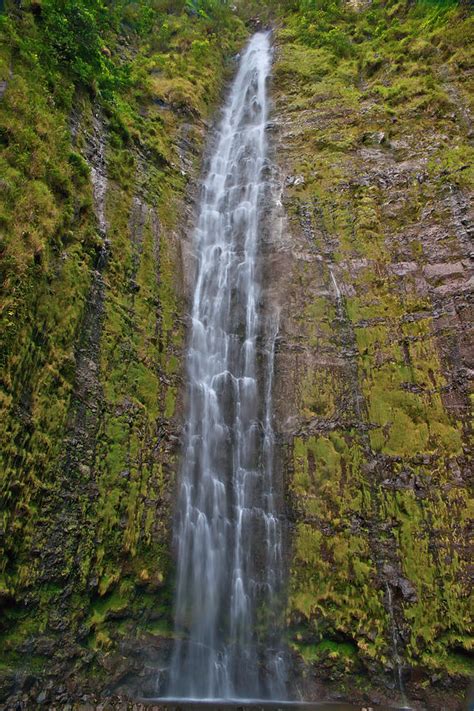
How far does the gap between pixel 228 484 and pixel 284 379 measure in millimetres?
2757

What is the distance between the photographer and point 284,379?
10.6m

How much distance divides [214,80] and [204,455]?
16083 millimetres

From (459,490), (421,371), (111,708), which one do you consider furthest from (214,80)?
(111,708)

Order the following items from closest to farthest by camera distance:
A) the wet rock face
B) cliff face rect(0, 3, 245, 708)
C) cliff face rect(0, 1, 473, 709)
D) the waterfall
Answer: cliff face rect(0, 3, 245, 708), cliff face rect(0, 1, 473, 709), the wet rock face, the waterfall

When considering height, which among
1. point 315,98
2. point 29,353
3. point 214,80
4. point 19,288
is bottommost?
point 29,353

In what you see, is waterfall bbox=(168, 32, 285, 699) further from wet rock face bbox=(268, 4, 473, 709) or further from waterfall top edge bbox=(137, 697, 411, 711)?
wet rock face bbox=(268, 4, 473, 709)

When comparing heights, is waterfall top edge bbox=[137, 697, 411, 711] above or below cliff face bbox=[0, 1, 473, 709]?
below

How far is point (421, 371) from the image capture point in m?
9.84

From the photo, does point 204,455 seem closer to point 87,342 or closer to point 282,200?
point 87,342

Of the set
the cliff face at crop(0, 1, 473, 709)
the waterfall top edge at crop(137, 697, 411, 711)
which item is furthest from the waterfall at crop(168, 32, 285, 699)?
the cliff face at crop(0, 1, 473, 709)

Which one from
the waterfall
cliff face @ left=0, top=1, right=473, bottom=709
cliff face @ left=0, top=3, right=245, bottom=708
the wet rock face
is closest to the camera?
cliff face @ left=0, top=3, right=245, bottom=708

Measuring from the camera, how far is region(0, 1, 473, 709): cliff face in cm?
729

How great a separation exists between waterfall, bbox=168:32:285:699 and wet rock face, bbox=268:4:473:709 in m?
0.53

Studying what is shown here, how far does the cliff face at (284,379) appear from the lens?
729 cm
